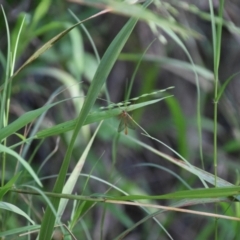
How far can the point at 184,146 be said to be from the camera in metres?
1.19

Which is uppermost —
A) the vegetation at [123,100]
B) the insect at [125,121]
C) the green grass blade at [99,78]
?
the green grass blade at [99,78]

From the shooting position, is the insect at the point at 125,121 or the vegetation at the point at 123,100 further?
the vegetation at the point at 123,100

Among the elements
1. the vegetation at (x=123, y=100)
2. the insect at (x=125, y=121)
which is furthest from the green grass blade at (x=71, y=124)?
the vegetation at (x=123, y=100)

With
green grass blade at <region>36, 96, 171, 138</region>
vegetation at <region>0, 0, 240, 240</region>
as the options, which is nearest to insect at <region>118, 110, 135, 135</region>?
green grass blade at <region>36, 96, 171, 138</region>

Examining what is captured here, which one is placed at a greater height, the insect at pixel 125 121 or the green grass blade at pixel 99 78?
the green grass blade at pixel 99 78

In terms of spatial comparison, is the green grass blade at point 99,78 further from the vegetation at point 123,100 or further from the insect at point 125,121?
the vegetation at point 123,100

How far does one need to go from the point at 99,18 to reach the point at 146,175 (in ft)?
1.59

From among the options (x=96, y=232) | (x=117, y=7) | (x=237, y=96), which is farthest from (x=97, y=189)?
(x=117, y=7)

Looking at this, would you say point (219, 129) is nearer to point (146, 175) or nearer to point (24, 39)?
point (146, 175)

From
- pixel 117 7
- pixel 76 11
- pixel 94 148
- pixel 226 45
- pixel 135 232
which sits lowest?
pixel 135 232

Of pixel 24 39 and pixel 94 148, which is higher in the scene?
pixel 24 39

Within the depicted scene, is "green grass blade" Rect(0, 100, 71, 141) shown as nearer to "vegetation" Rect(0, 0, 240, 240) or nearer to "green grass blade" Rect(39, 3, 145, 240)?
"green grass blade" Rect(39, 3, 145, 240)

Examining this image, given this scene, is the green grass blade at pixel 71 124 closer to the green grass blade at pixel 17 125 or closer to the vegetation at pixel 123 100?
the green grass blade at pixel 17 125

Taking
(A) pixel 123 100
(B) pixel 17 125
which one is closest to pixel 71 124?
(B) pixel 17 125
